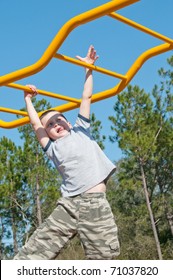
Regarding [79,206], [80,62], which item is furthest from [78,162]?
[80,62]

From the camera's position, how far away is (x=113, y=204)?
2062 cm

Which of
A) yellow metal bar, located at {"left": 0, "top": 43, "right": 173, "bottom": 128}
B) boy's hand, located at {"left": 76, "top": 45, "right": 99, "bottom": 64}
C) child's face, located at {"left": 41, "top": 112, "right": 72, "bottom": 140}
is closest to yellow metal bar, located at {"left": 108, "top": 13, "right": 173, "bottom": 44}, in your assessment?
yellow metal bar, located at {"left": 0, "top": 43, "right": 173, "bottom": 128}

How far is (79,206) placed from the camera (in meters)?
2.39

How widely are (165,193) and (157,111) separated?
12.1ft

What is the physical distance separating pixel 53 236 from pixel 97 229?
23cm

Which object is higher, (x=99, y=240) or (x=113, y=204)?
(x=113, y=204)

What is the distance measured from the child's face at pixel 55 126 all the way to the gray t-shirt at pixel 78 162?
40 mm

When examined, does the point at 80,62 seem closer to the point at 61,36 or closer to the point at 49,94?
the point at 61,36

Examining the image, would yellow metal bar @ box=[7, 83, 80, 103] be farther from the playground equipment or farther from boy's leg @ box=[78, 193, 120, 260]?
boy's leg @ box=[78, 193, 120, 260]

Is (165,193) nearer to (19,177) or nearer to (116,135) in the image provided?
(116,135)

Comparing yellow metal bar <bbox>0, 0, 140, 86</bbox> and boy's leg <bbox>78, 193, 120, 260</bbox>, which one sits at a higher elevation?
yellow metal bar <bbox>0, 0, 140, 86</bbox>

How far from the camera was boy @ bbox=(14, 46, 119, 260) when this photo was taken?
2338 mm

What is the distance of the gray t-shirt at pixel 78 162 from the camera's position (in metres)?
2.43

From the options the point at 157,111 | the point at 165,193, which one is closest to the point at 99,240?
the point at 157,111
